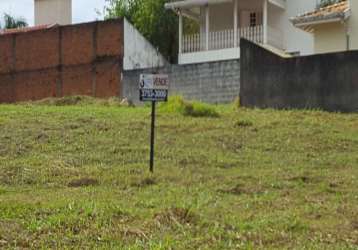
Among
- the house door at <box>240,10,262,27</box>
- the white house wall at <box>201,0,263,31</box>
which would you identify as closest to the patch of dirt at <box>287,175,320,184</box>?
the white house wall at <box>201,0,263,31</box>

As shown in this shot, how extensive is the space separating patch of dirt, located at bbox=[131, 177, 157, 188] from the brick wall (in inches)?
651

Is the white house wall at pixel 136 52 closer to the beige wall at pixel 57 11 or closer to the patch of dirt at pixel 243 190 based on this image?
the beige wall at pixel 57 11

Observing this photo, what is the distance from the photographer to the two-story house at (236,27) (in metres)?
27.1

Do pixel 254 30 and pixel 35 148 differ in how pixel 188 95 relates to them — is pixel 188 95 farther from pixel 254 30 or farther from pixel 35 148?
pixel 35 148

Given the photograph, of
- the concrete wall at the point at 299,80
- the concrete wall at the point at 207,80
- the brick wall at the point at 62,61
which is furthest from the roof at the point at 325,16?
the brick wall at the point at 62,61

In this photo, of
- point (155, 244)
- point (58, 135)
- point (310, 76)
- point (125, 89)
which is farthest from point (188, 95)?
point (155, 244)

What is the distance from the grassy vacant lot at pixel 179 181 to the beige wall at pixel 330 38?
5878 millimetres

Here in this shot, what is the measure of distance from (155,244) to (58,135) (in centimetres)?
738

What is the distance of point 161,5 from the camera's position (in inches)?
1271

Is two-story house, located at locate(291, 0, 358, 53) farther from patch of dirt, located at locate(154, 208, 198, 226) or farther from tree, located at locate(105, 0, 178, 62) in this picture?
patch of dirt, located at locate(154, 208, 198, 226)

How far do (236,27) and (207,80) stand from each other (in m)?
5.78

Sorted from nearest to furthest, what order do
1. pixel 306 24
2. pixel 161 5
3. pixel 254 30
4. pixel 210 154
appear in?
pixel 210 154 → pixel 306 24 → pixel 254 30 → pixel 161 5

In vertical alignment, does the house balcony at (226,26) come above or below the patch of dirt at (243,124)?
above

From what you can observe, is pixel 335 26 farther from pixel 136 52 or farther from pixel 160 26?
pixel 160 26
